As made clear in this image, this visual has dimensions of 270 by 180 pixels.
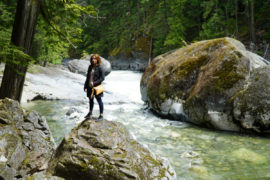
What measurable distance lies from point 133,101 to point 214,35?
15.6 metres

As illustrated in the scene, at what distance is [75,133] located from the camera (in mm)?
4340

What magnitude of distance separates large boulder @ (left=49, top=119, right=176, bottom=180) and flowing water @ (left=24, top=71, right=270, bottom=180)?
1.28m

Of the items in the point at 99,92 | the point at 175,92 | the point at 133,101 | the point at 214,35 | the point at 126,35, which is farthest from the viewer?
the point at 126,35

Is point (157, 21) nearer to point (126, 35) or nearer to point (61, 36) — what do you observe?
point (126, 35)

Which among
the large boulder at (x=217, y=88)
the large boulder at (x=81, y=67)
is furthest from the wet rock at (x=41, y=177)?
the large boulder at (x=81, y=67)

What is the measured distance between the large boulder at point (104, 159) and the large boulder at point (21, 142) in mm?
361

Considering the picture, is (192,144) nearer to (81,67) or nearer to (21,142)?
(21,142)

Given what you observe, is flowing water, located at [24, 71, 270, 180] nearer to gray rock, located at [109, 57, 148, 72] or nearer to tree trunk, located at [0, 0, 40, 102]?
tree trunk, located at [0, 0, 40, 102]

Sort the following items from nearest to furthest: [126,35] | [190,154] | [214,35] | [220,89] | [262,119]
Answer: [190,154]
[262,119]
[220,89]
[214,35]
[126,35]

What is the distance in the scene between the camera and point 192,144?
21.1 feet

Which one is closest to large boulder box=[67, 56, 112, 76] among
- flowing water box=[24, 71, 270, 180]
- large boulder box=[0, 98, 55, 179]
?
flowing water box=[24, 71, 270, 180]

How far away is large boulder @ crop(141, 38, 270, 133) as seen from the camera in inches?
267

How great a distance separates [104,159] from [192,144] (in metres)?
3.63

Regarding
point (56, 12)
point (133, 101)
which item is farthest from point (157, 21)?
point (56, 12)
